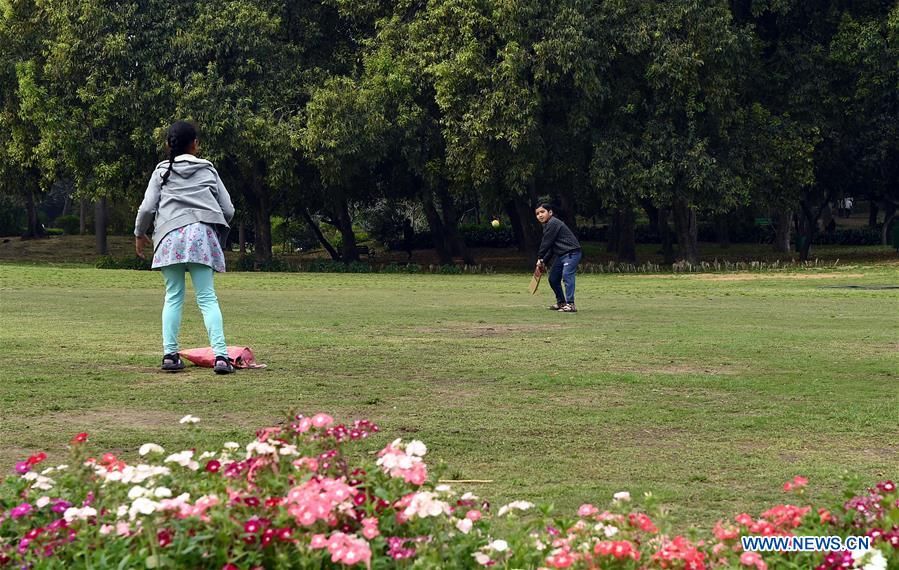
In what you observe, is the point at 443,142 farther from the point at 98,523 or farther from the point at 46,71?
the point at 98,523

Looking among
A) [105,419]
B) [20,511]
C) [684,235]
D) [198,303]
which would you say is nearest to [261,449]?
[20,511]

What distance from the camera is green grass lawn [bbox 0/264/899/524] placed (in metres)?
5.88

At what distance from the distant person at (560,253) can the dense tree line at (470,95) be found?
53.8ft

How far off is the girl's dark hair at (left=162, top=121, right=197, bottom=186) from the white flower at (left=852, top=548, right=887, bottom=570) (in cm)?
699

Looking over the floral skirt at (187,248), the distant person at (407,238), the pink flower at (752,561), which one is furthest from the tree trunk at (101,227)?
the pink flower at (752,561)

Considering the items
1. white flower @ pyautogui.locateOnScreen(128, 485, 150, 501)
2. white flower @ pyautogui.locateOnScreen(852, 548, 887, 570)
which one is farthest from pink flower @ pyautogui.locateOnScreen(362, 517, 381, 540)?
white flower @ pyautogui.locateOnScreen(852, 548, 887, 570)

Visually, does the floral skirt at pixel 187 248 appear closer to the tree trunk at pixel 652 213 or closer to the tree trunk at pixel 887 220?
the tree trunk at pixel 652 213

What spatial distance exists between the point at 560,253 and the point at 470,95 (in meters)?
18.4

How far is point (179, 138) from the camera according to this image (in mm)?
9289

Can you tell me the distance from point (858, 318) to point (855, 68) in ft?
79.1

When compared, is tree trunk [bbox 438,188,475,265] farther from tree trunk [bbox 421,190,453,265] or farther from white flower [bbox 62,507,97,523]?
white flower [bbox 62,507,97,523]

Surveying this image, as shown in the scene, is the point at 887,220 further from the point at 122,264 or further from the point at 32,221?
the point at 32,221

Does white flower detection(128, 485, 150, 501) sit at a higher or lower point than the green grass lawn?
higher

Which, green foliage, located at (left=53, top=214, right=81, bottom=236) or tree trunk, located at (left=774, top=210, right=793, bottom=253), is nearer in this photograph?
tree trunk, located at (left=774, top=210, right=793, bottom=253)
